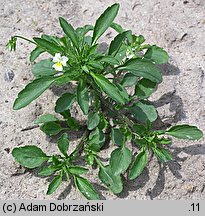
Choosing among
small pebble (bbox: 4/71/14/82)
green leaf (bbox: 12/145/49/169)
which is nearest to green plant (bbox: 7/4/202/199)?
green leaf (bbox: 12/145/49/169)

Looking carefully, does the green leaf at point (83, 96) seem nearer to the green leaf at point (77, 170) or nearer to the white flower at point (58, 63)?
the white flower at point (58, 63)

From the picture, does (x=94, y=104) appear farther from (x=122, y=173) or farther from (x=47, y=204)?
(x=47, y=204)

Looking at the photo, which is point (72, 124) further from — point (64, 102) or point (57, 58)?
point (57, 58)

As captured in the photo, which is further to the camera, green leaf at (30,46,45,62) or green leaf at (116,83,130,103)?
green leaf at (30,46,45,62)

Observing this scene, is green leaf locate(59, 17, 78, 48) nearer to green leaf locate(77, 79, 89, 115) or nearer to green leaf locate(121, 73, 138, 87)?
green leaf locate(77, 79, 89, 115)

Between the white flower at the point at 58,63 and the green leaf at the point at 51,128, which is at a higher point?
the white flower at the point at 58,63

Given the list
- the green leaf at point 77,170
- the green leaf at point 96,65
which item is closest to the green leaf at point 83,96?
the green leaf at point 96,65

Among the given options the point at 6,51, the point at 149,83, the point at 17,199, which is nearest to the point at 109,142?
the point at 149,83
